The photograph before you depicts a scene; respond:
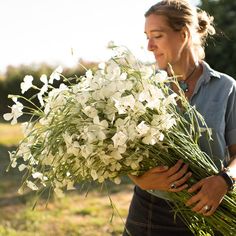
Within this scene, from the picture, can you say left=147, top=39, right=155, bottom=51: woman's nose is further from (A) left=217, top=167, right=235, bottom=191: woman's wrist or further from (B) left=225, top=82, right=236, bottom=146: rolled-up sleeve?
(A) left=217, top=167, right=235, bottom=191: woman's wrist

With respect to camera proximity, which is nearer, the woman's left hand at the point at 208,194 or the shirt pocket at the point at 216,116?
the woman's left hand at the point at 208,194

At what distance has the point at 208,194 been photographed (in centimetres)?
164

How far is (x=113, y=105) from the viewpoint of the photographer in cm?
153

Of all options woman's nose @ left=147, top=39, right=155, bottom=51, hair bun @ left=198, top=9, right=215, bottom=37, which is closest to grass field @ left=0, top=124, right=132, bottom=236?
hair bun @ left=198, top=9, right=215, bottom=37

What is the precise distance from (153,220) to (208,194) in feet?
1.39

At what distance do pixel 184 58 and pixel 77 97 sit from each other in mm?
617

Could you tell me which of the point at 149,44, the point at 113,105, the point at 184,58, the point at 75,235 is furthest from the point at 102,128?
the point at 75,235

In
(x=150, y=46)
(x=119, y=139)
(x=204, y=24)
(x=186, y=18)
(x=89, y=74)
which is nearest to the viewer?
(x=119, y=139)

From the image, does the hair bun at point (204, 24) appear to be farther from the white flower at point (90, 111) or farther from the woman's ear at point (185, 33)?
the white flower at point (90, 111)

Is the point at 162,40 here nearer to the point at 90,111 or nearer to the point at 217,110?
the point at 217,110

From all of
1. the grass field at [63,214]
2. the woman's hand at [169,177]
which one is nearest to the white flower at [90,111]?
the woman's hand at [169,177]

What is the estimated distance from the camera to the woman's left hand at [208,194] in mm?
1650

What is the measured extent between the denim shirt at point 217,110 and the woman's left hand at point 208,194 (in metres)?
0.16

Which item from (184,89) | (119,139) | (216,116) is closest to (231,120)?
(216,116)
